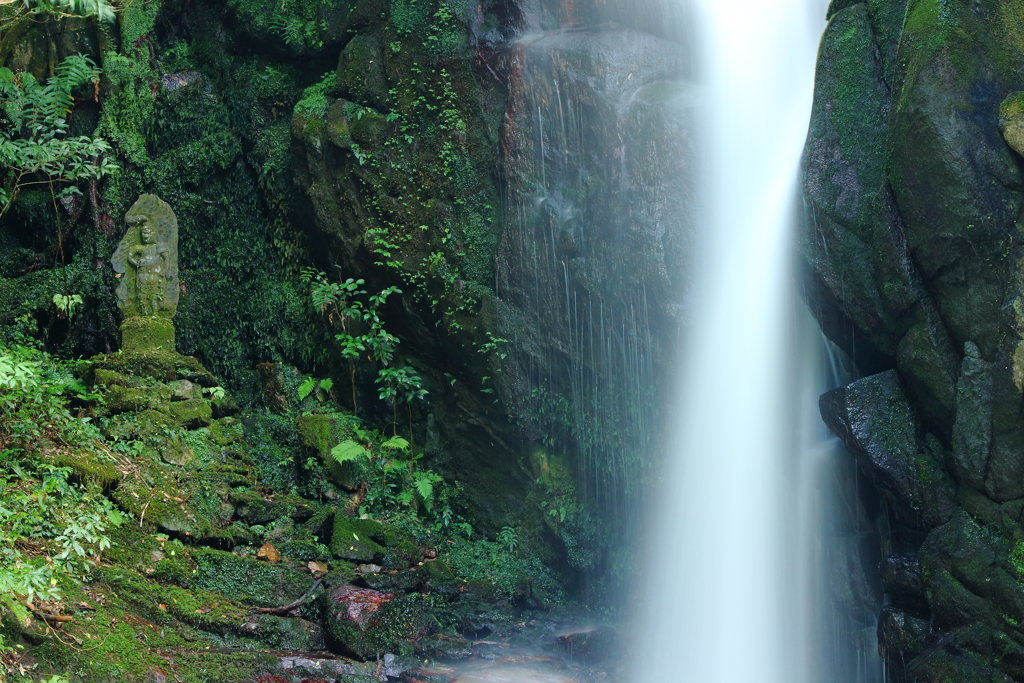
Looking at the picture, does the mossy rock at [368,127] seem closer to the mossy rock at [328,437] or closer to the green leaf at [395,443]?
the mossy rock at [328,437]

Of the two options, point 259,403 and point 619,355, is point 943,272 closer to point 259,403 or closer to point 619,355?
point 619,355

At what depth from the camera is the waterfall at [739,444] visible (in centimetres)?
830

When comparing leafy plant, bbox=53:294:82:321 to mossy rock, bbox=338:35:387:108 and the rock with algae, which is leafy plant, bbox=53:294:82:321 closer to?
the rock with algae

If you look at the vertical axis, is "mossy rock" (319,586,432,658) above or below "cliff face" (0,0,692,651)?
below

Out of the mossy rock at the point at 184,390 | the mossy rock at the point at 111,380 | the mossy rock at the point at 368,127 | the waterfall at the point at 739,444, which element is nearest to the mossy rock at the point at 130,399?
the mossy rock at the point at 111,380

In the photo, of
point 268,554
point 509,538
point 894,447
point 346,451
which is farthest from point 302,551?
point 894,447

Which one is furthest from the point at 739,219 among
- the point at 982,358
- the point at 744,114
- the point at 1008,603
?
the point at 1008,603

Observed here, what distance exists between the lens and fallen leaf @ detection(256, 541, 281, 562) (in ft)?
26.8

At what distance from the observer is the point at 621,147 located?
413 inches

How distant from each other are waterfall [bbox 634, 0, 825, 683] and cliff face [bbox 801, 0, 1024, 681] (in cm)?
80

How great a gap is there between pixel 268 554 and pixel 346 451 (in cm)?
192

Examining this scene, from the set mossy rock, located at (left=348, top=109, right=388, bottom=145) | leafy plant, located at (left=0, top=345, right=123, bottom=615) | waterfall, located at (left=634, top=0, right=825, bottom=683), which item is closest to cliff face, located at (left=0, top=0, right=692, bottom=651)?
mossy rock, located at (left=348, top=109, right=388, bottom=145)

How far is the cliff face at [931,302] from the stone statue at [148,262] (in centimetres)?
866

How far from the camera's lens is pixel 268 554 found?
26.9ft
